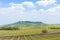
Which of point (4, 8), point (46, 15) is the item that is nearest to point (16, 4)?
point (4, 8)

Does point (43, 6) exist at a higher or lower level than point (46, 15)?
higher

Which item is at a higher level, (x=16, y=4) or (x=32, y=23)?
(x=16, y=4)

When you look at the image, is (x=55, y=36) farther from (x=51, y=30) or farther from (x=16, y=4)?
(x=16, y=4)

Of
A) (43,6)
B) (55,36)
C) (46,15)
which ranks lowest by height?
(55,36)

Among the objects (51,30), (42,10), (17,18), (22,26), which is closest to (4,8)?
(17,18)

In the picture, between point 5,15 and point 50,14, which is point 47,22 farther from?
point 5,15

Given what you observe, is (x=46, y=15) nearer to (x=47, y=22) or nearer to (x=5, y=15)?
(x=47, y=22)

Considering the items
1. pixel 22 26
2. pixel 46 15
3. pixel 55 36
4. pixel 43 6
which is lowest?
pixel 55 36

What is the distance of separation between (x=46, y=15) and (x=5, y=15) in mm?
668

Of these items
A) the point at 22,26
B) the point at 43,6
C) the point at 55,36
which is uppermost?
the point at 43,6

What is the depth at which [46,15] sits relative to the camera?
229 cm

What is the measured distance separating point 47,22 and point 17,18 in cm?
50

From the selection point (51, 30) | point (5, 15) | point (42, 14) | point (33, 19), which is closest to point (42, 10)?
point (42, 14)

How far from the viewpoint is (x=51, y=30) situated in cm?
233
